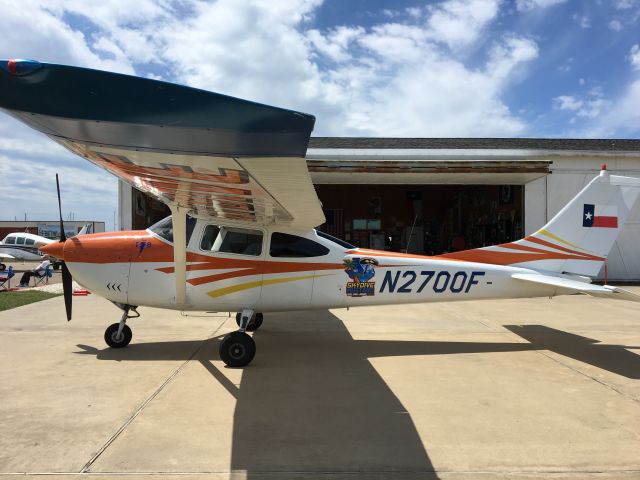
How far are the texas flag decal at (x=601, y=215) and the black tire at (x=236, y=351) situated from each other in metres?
5.49

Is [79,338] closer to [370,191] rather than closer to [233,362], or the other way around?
[233,362]

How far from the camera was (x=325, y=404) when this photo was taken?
13.4ft

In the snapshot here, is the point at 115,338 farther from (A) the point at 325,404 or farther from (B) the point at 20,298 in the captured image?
(B) the point at 20,298

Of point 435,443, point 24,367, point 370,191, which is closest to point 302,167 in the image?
point 435,443

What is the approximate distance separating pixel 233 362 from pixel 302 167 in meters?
3.32

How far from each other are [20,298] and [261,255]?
340 inches

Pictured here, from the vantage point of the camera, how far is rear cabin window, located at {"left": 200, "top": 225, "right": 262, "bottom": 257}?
5.91 m

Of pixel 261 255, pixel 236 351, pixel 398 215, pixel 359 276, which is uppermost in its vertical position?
pixel 398 215

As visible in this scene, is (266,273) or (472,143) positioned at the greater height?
(472,143)

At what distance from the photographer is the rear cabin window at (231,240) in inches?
233

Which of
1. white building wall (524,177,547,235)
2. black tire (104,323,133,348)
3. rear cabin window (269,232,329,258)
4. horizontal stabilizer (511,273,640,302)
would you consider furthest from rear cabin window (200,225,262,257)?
white building wall (524,177,547,235)

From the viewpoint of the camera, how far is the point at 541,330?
7707mm

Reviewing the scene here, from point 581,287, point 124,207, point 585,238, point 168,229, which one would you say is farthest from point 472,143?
point 168,229

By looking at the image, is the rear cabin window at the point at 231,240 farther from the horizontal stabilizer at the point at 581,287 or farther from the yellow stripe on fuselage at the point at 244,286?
the horizontal stabilizer at the point at 581,287
